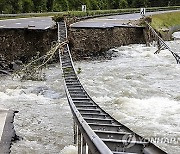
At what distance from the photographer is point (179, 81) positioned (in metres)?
19.0

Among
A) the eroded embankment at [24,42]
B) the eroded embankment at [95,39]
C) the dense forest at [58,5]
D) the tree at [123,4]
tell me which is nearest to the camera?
the eroded embankment at [24,42]

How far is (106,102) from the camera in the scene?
585 inches

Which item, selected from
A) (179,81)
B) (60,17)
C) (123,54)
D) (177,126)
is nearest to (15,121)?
(177,126)

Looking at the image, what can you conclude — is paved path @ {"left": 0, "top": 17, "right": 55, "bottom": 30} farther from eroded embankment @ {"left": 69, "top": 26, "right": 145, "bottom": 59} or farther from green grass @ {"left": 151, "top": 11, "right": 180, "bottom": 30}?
green grass @ {"left": 151, "top": 11, "right": 180, "bottom": 30}

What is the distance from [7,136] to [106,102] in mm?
5172

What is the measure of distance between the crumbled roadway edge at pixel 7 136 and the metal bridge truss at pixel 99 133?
77.8 inches

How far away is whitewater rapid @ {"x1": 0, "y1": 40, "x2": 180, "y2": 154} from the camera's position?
10.9 m

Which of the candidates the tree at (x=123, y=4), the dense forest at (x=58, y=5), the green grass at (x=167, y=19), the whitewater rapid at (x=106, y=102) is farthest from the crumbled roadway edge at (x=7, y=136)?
the tree at (x=123, y=4)

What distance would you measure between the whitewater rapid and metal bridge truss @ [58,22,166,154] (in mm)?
1422

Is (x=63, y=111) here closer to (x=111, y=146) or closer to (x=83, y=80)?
(x=83, y=80)

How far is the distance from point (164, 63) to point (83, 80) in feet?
23.6

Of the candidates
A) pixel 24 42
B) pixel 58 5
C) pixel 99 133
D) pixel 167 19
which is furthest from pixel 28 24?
pixel 58 5

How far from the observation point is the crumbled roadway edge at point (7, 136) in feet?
31.9

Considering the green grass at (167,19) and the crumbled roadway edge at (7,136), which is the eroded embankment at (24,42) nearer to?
the crumbled roadway edge at (7,136)
